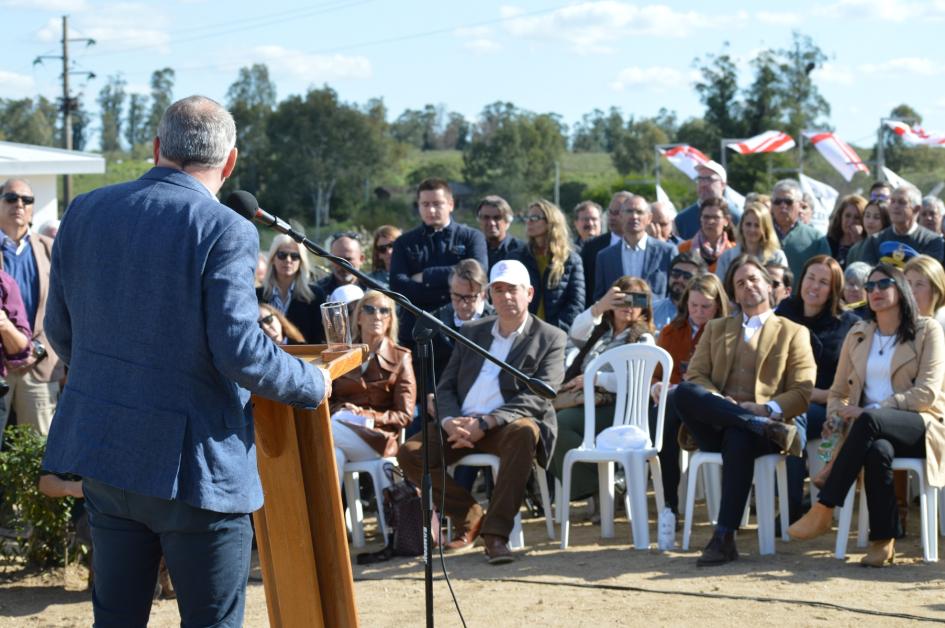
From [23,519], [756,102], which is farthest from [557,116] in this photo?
[23,519]

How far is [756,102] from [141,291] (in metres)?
47.0

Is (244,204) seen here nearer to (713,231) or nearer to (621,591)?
(621,591)

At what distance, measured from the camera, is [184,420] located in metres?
2.82

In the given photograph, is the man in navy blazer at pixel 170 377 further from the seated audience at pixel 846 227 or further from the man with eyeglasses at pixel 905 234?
the seated audience at pixel 846 227

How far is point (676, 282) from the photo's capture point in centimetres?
761

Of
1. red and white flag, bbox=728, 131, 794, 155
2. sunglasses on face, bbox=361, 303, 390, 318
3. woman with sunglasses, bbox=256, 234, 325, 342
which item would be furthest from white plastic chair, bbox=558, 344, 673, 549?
red and white flag, bbox=728, 131, 794, 155

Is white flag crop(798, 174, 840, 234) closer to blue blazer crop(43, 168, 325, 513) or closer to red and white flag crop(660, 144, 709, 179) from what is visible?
red and white flag crop(660, 144, 709, 179)

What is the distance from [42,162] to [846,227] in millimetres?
13567

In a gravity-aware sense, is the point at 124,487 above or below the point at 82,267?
below

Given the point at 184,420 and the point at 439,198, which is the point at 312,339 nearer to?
the point at 439,198

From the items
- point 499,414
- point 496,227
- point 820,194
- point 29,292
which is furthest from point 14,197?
point 820,194

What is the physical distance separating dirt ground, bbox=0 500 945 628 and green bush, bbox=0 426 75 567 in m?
0.12

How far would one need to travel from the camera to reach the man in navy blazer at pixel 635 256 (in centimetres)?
821

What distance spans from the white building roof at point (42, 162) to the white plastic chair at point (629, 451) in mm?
13579
